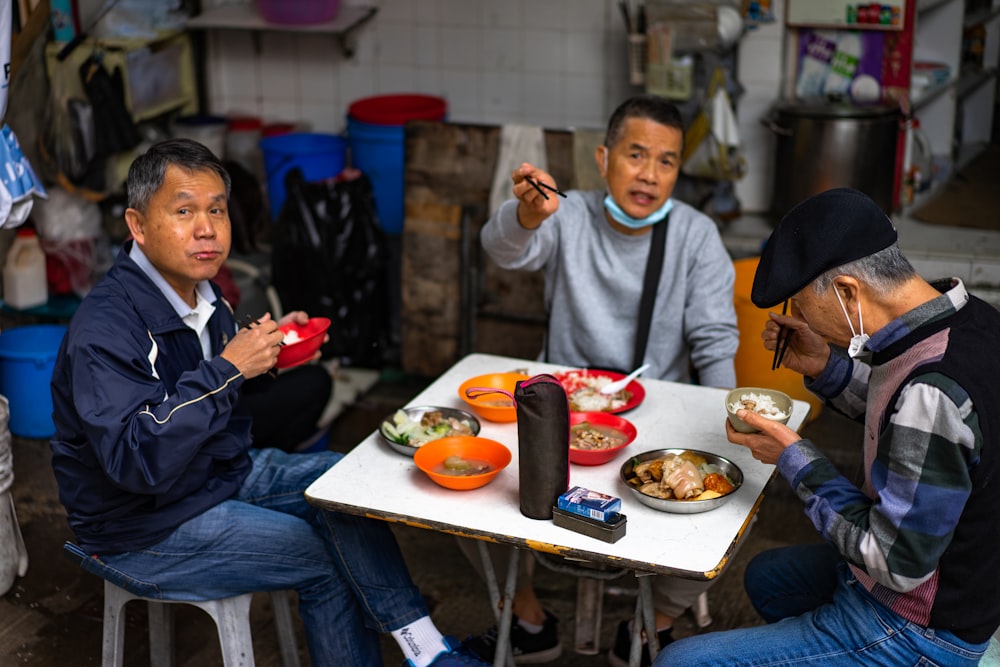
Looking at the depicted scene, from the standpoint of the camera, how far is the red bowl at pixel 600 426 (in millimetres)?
2662

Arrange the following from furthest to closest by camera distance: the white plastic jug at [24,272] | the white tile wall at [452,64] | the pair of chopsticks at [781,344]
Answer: the white tile wall at [452,64] → the white plastic jug at [24,272] → the pair of chopsticks at [781,344]

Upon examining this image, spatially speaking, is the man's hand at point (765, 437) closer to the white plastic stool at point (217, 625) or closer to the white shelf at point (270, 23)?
the white plastic stool at point (217, 625)

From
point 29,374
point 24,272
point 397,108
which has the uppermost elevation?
point 397,108

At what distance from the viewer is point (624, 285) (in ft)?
11.6

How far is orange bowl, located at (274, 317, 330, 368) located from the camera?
10.0 ft

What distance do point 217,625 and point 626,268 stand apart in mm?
1622

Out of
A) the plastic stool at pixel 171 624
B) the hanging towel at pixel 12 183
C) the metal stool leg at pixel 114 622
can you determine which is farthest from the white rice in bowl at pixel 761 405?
the hanging towel at pixel 12 183

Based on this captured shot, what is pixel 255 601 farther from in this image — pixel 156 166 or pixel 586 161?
pixel 586 161

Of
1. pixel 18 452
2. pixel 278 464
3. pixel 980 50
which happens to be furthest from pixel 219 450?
pixel 980 50

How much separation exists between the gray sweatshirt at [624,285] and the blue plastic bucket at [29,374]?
84.9 inches

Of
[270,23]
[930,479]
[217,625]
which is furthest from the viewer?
[270,23]

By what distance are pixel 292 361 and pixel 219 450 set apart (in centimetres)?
33

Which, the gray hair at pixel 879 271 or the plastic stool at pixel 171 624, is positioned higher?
the gray hair at pixel 879 271

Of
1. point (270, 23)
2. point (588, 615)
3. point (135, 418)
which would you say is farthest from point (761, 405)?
point (270, 23)
